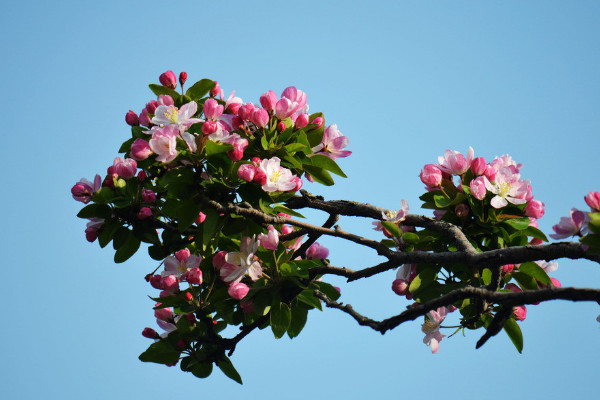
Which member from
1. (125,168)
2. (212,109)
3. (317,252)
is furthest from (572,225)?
(125,168)

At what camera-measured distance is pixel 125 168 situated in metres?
2.75

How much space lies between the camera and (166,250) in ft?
9.73

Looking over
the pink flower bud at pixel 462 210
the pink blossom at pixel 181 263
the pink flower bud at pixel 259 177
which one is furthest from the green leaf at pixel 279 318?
the pink flower bud at pixel 462 210

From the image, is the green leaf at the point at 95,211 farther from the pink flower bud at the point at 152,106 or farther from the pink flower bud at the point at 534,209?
the pink flower bud at the point at 534,209

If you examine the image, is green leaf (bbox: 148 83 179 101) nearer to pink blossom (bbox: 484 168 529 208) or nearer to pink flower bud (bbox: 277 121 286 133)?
pink flower bud (bbox: 277 121 286 133)

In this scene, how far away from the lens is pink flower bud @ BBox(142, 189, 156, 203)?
2760 mm

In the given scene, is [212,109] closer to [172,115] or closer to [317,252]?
[172,115]

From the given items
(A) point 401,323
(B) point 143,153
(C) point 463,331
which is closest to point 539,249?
(A) point 401,323

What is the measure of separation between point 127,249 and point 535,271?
174 centimetres

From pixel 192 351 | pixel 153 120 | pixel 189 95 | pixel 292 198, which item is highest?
pixel 189 95

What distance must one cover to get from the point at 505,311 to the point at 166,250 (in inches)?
58.8

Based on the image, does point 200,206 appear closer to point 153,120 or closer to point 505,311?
point 153,120

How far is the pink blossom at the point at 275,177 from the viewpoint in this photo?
98.7 inches

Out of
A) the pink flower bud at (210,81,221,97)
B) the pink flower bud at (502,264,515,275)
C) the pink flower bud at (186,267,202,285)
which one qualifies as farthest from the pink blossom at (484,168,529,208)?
the pink flower bud at (210,81,221,97)
